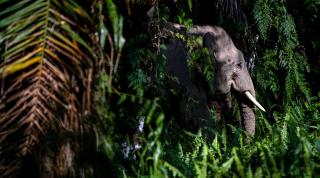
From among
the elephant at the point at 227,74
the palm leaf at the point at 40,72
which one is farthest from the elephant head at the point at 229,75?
the palm leaf at the point at 40,72

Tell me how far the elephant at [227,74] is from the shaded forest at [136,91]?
0.01 meters

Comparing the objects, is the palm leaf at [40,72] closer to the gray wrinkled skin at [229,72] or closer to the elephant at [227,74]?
the elephant at [227,74]

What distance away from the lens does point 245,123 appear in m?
5.32

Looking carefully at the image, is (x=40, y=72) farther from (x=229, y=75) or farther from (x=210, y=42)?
(x=229, y=75)

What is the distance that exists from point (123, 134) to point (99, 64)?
1.52 m

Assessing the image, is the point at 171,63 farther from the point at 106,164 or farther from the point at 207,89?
the point at 106,164

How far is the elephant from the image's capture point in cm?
490

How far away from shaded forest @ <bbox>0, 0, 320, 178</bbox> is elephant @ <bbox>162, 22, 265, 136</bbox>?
1cm

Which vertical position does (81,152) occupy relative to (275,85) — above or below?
below

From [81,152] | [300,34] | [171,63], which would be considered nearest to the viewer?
[81,152]

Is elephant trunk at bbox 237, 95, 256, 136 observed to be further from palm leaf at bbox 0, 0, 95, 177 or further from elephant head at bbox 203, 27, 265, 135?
palm leaf at bbox 0, 0, 95, 177

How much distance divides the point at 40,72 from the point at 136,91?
123 cm

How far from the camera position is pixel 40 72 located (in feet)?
6.83

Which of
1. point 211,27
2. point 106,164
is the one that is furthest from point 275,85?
point 106,164
